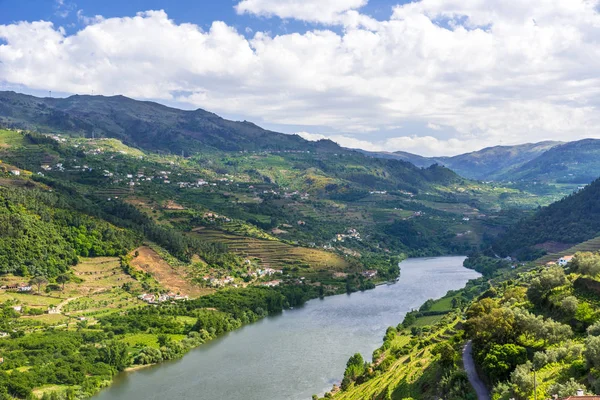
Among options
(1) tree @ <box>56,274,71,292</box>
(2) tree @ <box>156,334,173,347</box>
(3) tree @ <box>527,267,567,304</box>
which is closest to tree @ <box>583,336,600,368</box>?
(3) tree @ <box>527,267,567,304</box>

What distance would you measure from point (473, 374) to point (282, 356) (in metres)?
29.5

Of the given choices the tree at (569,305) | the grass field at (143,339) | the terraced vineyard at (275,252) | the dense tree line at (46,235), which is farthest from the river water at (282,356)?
the dense tree line at (46,235)

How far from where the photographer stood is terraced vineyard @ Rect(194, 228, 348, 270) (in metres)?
99.3

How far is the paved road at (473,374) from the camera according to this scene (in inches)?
987

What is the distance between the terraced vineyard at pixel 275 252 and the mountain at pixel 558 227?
134ft

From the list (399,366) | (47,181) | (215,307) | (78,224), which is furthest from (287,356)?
(47,181)

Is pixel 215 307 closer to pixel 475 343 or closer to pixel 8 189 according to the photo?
pixel 8 189

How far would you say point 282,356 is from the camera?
177 ft

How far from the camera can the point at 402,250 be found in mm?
135375

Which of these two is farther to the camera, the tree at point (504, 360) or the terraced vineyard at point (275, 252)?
the terraced vineyard at point (275, 252)

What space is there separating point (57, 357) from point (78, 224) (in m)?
39.1

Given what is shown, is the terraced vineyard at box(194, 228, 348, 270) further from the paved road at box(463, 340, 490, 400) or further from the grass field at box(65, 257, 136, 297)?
Answer: the paved road at box(463, 340, 490, 400)

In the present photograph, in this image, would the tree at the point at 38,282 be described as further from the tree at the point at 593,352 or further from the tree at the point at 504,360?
the tree at the point at 593,352

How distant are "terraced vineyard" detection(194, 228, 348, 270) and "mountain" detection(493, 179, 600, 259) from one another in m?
40.9
